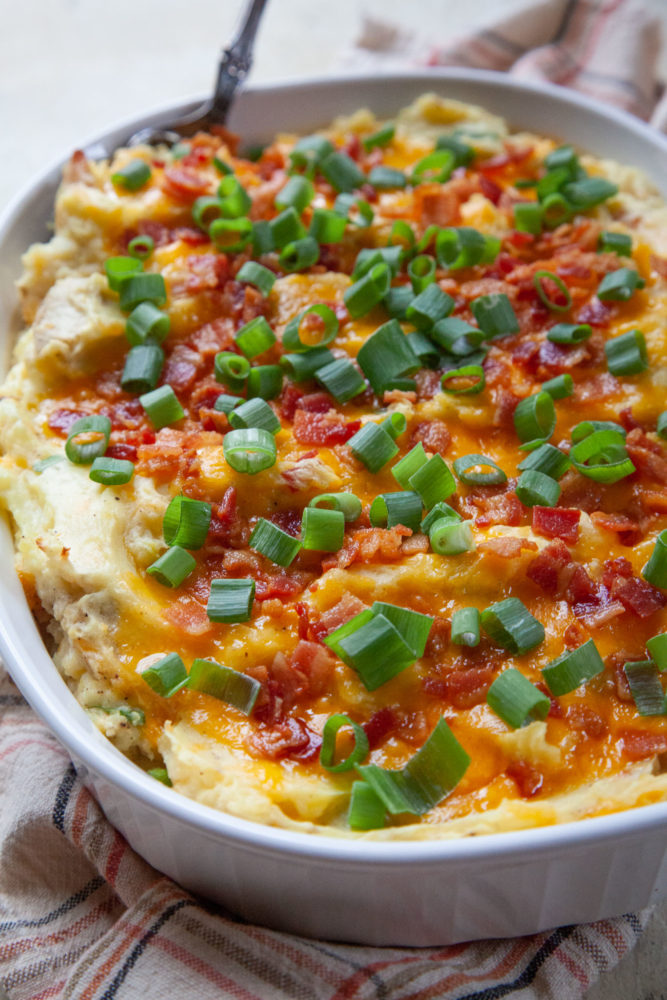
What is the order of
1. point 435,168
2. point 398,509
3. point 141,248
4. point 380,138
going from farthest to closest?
point 380,138 → point 435,168 → point 141,248 → point 398,509

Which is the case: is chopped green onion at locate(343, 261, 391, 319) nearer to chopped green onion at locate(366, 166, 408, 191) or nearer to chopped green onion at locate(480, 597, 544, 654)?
chopped green onion at locate(366, 166, 408, 191)

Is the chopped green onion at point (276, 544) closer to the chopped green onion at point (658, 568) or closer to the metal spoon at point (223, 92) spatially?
the chopped green onion at point (658, 568)

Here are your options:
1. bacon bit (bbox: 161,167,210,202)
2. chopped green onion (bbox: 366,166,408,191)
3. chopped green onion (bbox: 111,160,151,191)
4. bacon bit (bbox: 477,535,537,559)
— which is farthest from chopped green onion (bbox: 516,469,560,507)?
chopped green onion (bbox: 111,160,151,191)

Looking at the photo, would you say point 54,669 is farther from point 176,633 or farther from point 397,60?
point 397,60

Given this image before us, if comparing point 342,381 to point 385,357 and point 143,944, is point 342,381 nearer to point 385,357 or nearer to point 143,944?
point 385,357

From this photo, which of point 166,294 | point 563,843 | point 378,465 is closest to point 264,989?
point 563,843

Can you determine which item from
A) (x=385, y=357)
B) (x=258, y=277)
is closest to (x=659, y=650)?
(x=385, y=357)
